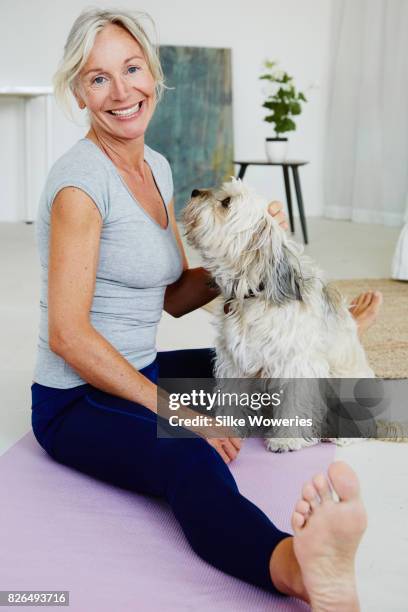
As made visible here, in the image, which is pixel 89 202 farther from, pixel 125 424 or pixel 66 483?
pixel 66 483

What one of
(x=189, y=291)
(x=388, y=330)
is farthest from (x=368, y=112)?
(x=189, y=291)

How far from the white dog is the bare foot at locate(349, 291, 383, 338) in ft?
0.61

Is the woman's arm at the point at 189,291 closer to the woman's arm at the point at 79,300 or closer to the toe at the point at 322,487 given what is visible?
the woman's arm at the point at 79,300

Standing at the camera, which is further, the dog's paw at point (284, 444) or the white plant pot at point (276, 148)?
the white plant pot at point (276, 148)

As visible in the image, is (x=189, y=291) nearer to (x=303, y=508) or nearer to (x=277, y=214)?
(x=277, y=214)

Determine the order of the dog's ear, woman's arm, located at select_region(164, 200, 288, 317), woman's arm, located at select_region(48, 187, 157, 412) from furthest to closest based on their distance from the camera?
woman's arm, located at select_region(164, 200, 288, 317)
the dog's ear
woman's arm, located at select_region(48, 187, 157, 412)

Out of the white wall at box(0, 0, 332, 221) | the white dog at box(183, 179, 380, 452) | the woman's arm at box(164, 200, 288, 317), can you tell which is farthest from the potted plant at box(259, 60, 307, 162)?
the white dog at box(183, 179, 380, 452)

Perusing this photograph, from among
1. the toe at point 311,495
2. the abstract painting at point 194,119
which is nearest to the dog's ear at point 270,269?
the toe at point 311,495

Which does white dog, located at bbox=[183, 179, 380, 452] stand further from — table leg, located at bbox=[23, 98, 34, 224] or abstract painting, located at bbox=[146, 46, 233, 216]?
table leg, located at bbox=[23, 98, 34, 224]

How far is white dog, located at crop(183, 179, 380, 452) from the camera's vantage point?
191cm

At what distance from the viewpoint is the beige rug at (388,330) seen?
2.71 metres

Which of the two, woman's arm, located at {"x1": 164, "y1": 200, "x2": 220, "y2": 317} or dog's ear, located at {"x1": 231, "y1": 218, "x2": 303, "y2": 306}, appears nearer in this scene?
dog's ear, located at {"x1": 231, "y1": 218, "x2": 303, "y2": 306}

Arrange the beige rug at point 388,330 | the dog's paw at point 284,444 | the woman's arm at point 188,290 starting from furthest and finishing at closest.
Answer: the beige rug at point 388,330 < the woman's arm at point 188,290 < the dog's paw at point 284,444

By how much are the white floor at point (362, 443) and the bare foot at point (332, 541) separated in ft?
0.65
